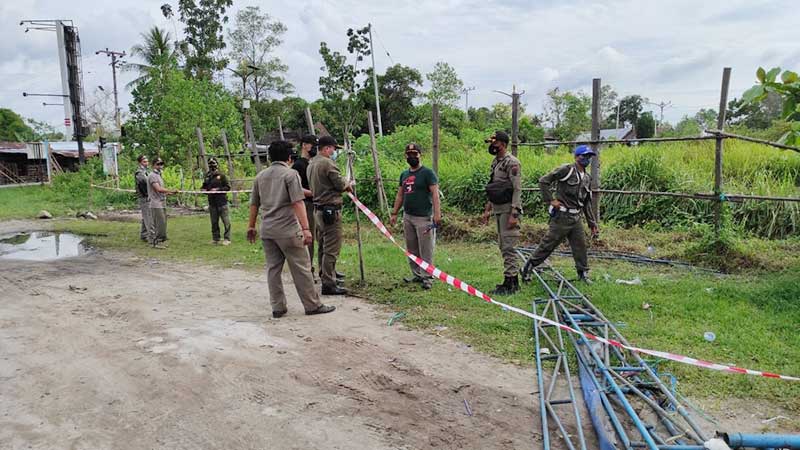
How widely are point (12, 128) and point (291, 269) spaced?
66015 mm

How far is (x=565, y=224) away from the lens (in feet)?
21.4

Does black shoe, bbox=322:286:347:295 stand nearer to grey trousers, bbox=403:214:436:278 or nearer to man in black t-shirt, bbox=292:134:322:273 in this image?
man in black t-shirt, bbox=292:134:322:273

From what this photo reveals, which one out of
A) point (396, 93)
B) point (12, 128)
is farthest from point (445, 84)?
point (12, 128)

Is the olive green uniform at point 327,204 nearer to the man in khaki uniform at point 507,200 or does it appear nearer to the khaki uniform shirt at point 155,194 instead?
the man in khaki uniform at point 507,200

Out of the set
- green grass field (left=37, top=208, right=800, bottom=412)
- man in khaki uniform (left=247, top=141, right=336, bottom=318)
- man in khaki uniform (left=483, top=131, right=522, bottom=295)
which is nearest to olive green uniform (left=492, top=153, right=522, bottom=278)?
man in khaki uniform (left=483, top=131, right=522, bottom=295)

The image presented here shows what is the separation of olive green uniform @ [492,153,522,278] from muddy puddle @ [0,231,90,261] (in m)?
7.95

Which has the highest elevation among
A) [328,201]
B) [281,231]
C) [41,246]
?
[328,201]

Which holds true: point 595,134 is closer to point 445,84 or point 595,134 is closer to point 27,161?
point 445,84

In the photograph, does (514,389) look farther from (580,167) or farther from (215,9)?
(215,9)

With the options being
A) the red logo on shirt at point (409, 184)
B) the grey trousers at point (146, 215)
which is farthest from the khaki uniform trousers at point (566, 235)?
the grey trousers at point (146, 215)

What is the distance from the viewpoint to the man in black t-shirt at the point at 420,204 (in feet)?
21.7

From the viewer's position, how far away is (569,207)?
21.5 feet

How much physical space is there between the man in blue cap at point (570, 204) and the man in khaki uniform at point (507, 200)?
1.76 ft

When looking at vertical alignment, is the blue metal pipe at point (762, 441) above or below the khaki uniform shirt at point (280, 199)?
below
